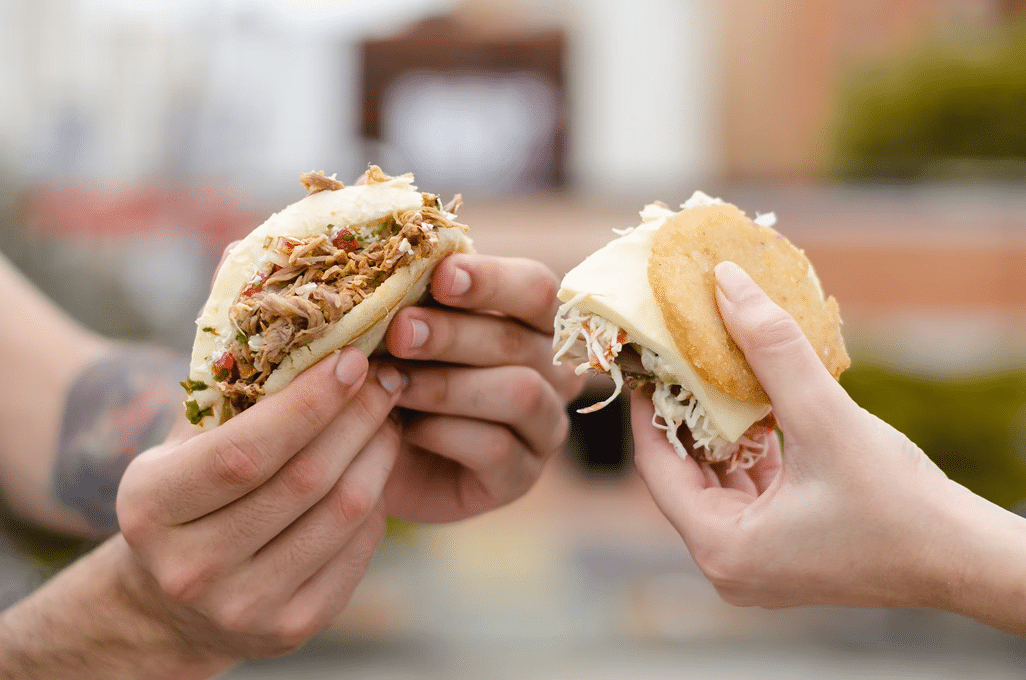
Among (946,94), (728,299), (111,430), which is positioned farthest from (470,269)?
(946,94)

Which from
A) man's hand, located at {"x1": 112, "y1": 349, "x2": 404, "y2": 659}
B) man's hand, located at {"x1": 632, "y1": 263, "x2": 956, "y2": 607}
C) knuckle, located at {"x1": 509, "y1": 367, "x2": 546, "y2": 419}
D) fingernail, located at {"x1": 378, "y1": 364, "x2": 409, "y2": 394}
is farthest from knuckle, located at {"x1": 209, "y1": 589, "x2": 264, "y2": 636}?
man's hand, located at {"x1": 632, "y1": 263, "x2": 956, "y2": 607}

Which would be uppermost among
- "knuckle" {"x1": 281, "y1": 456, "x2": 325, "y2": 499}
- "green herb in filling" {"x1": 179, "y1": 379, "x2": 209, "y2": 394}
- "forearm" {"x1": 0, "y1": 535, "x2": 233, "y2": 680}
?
"green herb in filling" {"x1": 179, "y1": 379, "x2": 209, "y2": 394}

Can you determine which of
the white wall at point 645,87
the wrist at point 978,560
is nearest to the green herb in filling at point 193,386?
the wrist at point 978,560

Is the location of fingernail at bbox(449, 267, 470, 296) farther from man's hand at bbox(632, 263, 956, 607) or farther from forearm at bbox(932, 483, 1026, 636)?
forearm at bbox(932, 483, 1026, 636)

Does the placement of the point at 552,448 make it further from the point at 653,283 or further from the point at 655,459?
the point at 653,283

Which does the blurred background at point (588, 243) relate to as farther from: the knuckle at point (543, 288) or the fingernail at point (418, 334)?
the fingernail at point (418, 334)

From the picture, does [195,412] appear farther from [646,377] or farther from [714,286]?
[714,286]

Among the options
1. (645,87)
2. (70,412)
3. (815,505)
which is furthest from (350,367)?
(645,87)
